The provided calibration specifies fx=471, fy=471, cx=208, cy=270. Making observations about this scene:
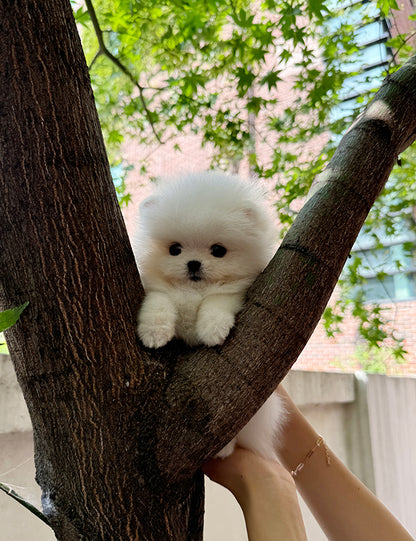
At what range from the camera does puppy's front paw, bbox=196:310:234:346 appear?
0.87 m

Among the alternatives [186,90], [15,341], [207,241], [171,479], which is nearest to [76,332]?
[15,341]

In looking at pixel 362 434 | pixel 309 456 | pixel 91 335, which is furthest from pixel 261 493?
pixel 362 434

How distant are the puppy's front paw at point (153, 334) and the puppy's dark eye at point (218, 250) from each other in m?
0.33

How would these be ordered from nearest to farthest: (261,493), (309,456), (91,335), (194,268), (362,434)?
1. (91,335)
2. (261,493)
3. (194,268)
4. (309,456)
5. (362,434)

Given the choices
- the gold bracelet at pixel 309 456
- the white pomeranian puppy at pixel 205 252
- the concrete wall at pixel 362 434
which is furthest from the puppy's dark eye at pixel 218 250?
the concrete wall at pixel 362 434

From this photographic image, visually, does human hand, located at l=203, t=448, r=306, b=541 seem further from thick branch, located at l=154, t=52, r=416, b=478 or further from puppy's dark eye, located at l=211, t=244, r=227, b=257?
puppy's dark eye, located at l=211, t=244, r=227, b=257

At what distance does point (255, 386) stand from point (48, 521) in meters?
0.41

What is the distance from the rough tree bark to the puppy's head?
27cm

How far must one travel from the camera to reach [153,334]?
87cm

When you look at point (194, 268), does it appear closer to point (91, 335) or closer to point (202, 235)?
point (202, 235)

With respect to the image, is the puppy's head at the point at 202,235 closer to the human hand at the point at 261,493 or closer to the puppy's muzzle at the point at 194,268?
the puppy's muzzle at the point at 194,268

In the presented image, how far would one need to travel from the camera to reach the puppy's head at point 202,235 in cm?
115

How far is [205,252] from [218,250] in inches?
1.3

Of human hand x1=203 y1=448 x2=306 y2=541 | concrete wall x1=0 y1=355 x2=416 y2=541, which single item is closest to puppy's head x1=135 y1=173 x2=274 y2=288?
human hand x1=203 y1=448 x2=306 y2=541
